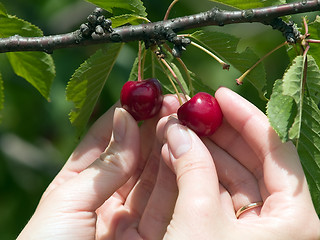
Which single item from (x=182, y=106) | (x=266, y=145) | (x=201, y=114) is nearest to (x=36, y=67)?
(x=182, y=106)

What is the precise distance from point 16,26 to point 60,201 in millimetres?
867

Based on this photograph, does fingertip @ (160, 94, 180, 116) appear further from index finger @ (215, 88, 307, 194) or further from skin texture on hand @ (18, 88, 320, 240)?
index finger @ (215, 88, 307, 194)

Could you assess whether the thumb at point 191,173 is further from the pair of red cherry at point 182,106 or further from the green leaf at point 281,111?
the green leaf at point 281,111

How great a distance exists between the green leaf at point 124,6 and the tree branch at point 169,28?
15 cm

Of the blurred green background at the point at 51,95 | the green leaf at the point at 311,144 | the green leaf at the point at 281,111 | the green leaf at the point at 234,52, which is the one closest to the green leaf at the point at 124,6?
the green leaf at the point at 234,52

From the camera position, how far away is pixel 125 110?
7.04 ft

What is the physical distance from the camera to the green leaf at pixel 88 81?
6.95 ft

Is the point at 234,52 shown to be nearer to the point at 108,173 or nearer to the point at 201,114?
the point at 201,114

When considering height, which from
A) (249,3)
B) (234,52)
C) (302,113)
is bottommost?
(302,113)

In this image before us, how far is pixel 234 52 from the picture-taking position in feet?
6.68

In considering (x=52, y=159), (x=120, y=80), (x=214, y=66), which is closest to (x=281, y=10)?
(x=120, y=80)

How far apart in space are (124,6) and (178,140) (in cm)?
66

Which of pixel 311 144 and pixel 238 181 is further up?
pixel 311 144

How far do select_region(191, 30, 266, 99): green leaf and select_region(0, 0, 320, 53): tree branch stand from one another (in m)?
0.24
